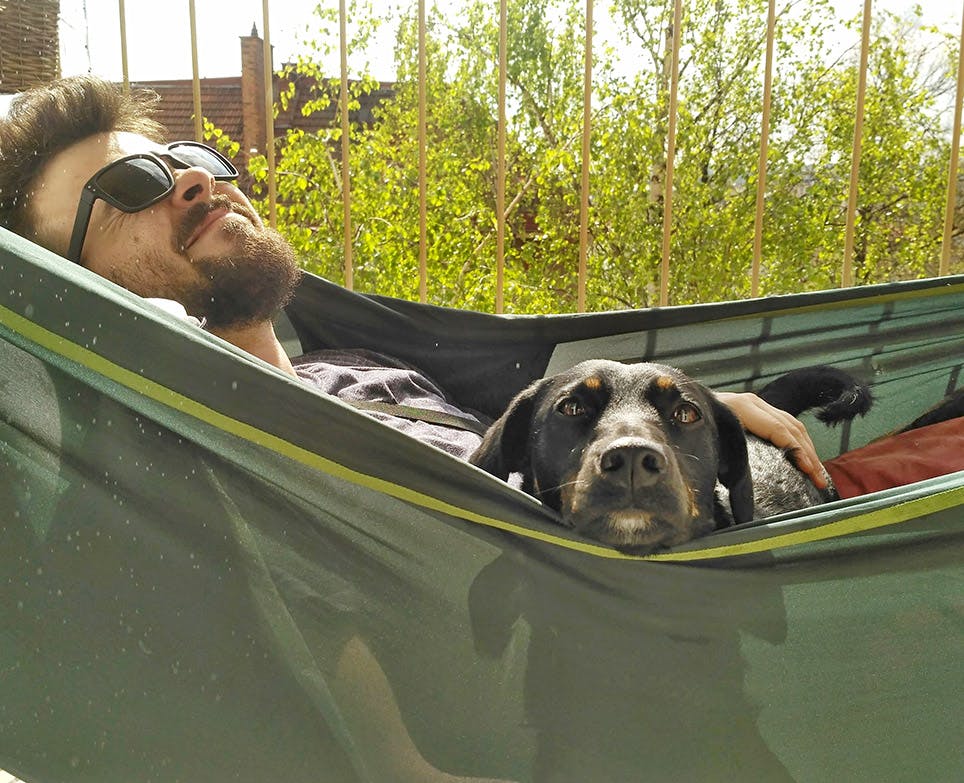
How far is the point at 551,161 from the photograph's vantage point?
450 centimetres

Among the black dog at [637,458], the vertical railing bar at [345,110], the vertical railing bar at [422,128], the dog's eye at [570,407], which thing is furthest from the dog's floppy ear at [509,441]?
the vertical railing bar at [345,110]

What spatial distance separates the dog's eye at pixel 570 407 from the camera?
61.0 inches

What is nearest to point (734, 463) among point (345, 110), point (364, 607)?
point (364, 607)

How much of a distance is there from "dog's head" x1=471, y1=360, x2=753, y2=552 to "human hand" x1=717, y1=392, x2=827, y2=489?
212 millimetres

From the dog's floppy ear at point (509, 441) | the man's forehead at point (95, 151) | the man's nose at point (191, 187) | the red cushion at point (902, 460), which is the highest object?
the man's forehead at point (95, 151)

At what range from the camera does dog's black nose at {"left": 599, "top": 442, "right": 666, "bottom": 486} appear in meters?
1.23

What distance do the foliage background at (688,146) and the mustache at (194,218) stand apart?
8.01 ft

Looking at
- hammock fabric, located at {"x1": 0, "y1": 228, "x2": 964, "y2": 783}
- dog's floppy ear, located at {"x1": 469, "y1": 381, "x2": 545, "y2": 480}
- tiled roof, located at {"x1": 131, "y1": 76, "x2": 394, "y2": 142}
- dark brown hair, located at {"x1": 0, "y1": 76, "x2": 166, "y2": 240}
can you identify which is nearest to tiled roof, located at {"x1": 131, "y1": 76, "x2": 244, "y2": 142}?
tiled roof, located at {"x1": 131, "y1": 76, "x2": 394, "y2": 142}

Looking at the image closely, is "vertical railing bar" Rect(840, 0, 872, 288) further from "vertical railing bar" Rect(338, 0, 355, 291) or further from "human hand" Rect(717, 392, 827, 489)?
"vertical railing bar" Rect(338, 0, 355, 291)

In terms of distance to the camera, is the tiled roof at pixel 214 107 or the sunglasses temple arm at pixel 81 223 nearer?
the sunglasses temple arm at pixel 81 223

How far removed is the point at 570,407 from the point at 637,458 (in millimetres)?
329

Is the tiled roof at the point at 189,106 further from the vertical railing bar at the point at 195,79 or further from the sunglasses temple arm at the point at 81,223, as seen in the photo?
the sunglasses temple arm at the point at 81,223

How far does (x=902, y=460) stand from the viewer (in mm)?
1696

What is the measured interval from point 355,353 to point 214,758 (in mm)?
1390
